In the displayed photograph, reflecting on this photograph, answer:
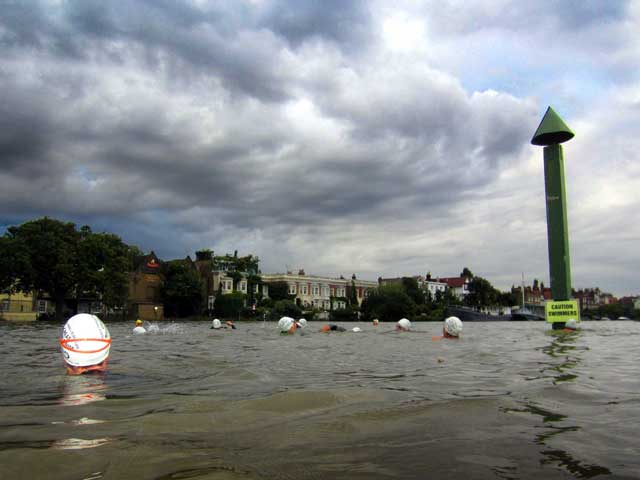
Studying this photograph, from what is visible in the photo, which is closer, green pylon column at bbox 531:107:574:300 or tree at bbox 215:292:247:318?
green pylon column at bbox 531:107:574:300

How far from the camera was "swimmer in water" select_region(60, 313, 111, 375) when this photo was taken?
347 inches

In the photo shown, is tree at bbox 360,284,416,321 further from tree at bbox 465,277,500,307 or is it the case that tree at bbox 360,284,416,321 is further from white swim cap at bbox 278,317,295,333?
white swim cap at bbox 278,317,295,333

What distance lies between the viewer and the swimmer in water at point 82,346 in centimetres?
880

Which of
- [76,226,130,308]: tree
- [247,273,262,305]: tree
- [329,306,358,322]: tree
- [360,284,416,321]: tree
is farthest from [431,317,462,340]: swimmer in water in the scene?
[247,273,262,305]: tree

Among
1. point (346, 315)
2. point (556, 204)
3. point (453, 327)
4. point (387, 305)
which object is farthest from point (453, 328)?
point (346, 315)

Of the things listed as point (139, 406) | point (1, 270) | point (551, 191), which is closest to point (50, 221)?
point (1, 270)

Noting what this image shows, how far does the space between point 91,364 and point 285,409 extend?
5.19 m

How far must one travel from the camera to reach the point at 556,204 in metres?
28.0

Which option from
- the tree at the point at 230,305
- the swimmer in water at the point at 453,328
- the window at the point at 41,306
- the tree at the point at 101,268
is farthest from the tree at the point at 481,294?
the swimmer in water at the point at 453,328

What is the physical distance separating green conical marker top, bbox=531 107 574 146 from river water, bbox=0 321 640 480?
23046 mm

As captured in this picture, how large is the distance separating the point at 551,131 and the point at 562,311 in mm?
10460

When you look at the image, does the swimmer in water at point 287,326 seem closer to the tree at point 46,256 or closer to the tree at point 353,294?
the tree at point 46,256

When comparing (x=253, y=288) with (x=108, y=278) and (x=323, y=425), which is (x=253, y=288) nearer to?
(x=108, y=278)

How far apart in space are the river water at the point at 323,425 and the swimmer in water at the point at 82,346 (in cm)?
29
